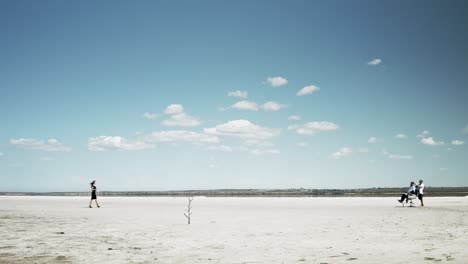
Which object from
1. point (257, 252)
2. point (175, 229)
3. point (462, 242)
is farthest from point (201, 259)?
point (462, 242)

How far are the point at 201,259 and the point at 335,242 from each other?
16.7ft

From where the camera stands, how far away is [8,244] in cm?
1235

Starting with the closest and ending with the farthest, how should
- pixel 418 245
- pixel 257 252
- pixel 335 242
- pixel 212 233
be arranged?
pixel 257 252 → pixel 418 245 → pixel 335 242 → pixel 212 233

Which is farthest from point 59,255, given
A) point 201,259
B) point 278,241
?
point 278,241

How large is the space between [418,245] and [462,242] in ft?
5.73

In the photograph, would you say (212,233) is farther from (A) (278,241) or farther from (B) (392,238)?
(B) (392,238)

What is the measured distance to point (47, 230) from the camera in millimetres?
15945

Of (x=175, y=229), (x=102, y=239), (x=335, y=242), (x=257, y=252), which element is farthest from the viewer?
(x=175, y=229)

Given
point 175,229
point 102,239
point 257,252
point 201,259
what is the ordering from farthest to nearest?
point 175,229 → point 102,239 → point 257,252 → point 201,259

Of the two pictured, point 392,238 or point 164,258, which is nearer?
point 164,258

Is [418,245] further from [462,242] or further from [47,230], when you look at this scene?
[47,230]

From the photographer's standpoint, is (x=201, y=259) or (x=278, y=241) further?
(x=278, y=241)

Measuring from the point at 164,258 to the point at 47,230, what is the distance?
846 cm

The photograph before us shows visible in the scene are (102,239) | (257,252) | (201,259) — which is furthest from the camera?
(102,239)
